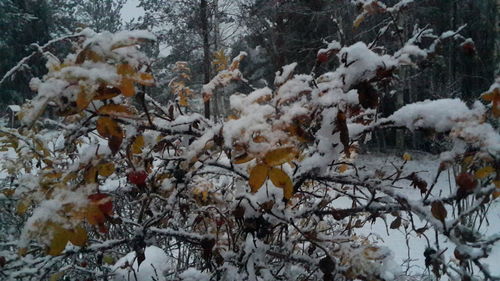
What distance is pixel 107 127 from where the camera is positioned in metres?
0.74

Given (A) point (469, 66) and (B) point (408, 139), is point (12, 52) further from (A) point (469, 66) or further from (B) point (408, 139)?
(A) point (469, 66)

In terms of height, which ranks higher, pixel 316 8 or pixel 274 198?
pixel 316 8

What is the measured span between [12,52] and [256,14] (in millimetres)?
13310

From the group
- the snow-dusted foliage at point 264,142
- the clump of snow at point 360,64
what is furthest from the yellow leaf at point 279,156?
the clump of snow at point 360,64

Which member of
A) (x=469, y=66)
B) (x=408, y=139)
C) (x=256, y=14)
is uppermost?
(x=256, y=14)

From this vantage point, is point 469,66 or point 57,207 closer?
point 57,207

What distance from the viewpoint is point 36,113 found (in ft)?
2.11

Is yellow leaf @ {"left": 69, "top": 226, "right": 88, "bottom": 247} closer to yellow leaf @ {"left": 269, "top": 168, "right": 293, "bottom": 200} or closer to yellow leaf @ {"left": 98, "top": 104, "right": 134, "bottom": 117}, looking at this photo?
yellow leaf @ {"left": 98, "top": 104, "right": 134, "bottom": 117}

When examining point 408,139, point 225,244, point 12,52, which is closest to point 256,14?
point 408,139

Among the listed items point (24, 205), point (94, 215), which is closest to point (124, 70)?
point (94, 215)

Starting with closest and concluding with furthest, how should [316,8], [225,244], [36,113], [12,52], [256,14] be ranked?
[36,113] < [225,244] < [256,14] < [316,8] < [12,52]

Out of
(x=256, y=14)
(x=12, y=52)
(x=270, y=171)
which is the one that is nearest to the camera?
(x=270, y=171)

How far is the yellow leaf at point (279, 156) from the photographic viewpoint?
2.37ft

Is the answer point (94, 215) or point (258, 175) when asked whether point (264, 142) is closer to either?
point (258, 175)
